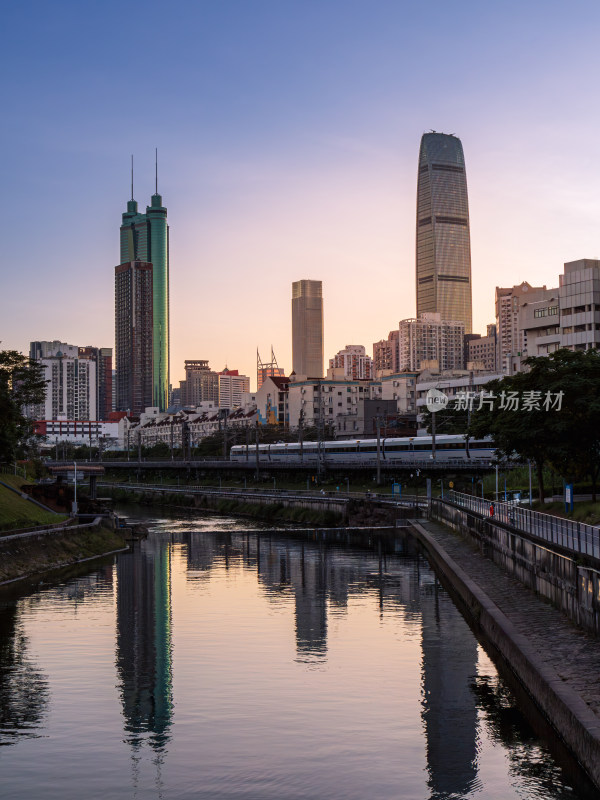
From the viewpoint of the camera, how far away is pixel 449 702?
84.4 feet

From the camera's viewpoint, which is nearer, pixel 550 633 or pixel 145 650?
pixel 550 633

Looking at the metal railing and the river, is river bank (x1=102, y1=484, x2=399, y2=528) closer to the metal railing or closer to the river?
the metal railing

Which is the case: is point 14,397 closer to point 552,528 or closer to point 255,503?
point 255,503

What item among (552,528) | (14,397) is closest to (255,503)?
(14,397)

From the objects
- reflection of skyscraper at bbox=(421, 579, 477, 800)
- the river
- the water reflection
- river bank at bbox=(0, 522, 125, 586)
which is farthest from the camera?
river bank at bbox=(0, 522, 125, 586)

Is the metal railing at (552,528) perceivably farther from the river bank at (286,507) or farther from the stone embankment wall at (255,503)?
the stone embankment wall at (255,503)

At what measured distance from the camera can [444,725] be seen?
23.4 metres

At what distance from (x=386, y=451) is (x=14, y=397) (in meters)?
51.1

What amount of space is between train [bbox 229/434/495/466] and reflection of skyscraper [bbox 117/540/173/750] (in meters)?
56.2

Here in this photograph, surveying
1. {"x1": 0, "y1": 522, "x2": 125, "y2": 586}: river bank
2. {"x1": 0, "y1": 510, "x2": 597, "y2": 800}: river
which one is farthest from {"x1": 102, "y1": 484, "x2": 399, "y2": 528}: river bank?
{"x1": 0, "y1": 510, "x2": 597, "y2": 800}: river

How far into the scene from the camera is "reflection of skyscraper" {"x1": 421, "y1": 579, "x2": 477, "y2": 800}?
64.5 feet

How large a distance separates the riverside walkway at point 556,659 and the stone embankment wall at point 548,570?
16.4 inches

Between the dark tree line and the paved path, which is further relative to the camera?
the dark tree line

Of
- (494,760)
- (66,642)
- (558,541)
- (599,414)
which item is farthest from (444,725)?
(599,414)
